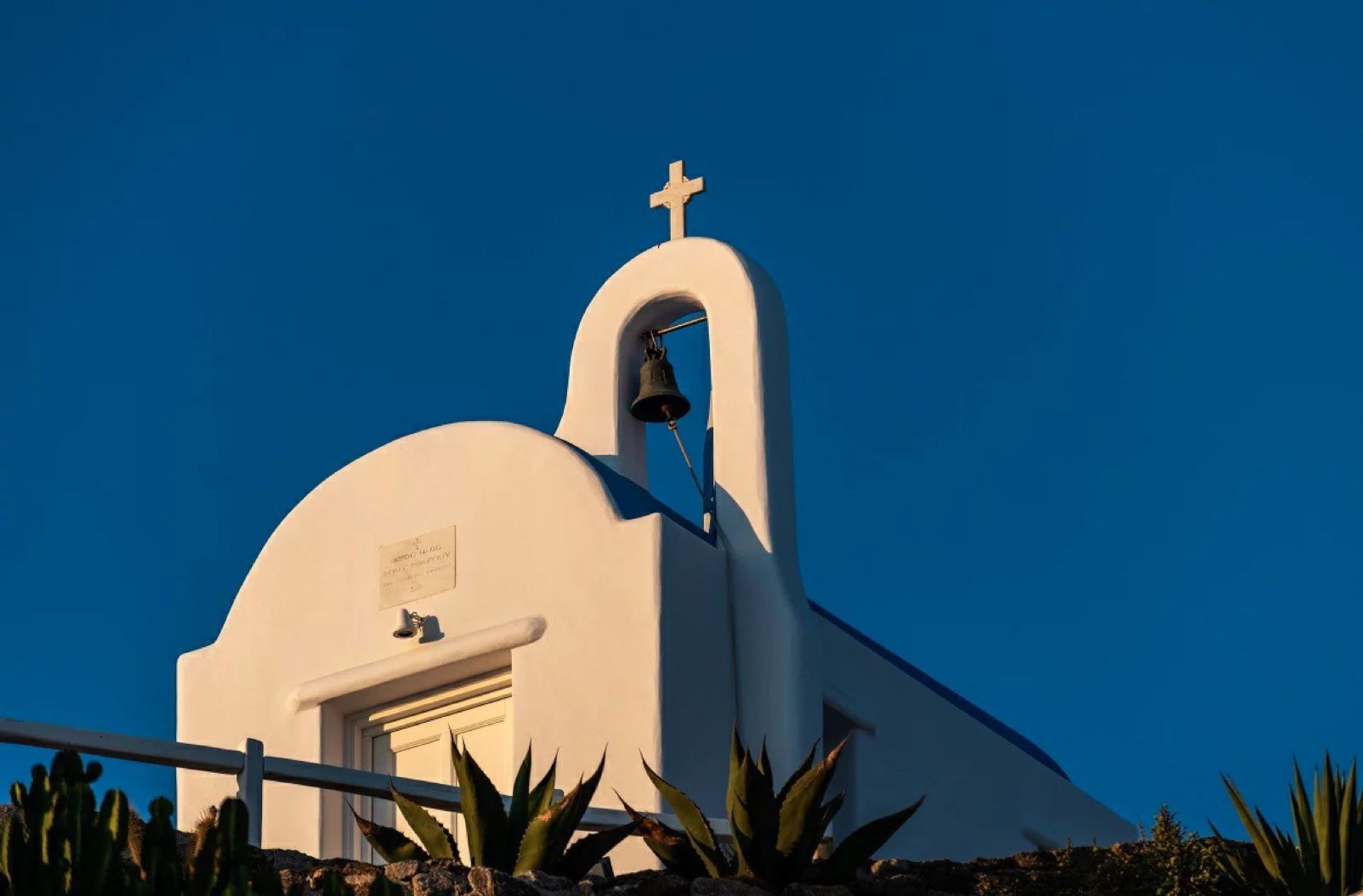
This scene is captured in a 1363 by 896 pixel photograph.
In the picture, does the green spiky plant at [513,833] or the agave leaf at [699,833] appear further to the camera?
the agave leaf at [699,833]

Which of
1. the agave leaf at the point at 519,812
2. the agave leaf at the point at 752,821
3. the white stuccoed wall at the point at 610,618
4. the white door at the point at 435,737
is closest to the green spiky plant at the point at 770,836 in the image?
the agave leaf at the point at 752,821

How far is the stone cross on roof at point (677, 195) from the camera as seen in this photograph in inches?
648

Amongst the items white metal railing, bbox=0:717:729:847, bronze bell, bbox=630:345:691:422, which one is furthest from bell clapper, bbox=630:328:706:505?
white metal railing, bbox=0:717:729:847

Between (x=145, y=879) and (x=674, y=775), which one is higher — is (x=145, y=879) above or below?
below

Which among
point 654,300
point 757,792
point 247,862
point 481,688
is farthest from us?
point 654,300

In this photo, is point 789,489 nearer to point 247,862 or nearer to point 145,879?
point 247,862

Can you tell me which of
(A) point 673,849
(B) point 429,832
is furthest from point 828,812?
(B) point 429,832

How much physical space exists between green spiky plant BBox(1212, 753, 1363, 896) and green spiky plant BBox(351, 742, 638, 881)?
8.95 ft

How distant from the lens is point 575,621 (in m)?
14.0

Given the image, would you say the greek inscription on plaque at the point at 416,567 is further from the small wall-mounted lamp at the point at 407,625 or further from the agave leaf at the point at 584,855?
the agave leaf at the point at 584,855

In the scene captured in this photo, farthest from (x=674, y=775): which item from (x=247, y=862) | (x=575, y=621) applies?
(x=247, y=862)

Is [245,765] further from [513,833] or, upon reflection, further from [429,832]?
[513,833]

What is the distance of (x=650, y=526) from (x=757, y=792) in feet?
11.9

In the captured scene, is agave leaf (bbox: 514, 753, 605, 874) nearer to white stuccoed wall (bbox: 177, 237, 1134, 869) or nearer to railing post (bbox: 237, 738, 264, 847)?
railing post (bbox: 237, 738, 264, 847)
